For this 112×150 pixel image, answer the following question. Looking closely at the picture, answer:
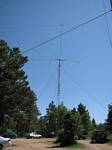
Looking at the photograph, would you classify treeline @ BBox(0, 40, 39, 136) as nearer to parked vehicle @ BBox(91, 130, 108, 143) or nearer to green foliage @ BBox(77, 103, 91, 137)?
parked vehicle @ BBox(91, 130, 108, 143)

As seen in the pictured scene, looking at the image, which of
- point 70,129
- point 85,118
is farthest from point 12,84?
point 85,118

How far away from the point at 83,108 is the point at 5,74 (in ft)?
238

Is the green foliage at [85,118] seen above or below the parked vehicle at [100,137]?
above

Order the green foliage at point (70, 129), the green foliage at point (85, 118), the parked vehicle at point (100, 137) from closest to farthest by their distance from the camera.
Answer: the green foliage at point (70, 129) < the parked vehicle at point (100, 137) < the green foliage at point (85, 118)

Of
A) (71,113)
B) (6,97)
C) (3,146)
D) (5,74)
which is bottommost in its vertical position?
(3,146)

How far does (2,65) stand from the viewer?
169 ft

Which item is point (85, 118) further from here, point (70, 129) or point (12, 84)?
point (70, 129)

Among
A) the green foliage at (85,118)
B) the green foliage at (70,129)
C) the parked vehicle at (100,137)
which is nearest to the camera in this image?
the green foliage at (70,129)

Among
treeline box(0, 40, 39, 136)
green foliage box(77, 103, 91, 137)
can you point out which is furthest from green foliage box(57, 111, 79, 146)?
green foliage box(77, 103, 91, 137)

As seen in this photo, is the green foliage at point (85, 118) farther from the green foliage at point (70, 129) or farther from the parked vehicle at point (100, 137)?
the green foliage at point (70, 129)

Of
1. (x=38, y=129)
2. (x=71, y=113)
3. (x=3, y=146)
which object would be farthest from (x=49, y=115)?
(x=3, y=146)

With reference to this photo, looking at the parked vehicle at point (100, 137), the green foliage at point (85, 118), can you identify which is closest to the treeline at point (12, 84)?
the parked vehicle at point (100, 137)

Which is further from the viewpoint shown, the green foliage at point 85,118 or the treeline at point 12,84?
the green foliage at point 85,118

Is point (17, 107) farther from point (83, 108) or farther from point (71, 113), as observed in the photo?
point (83, 108)
